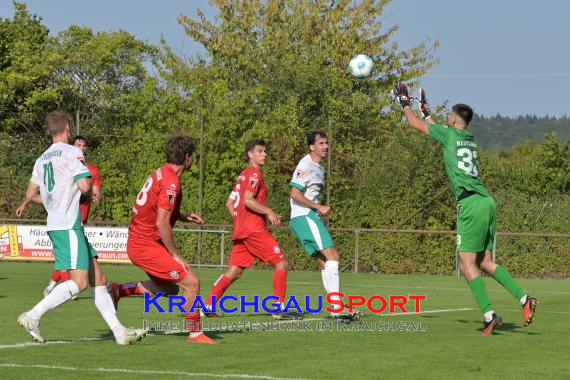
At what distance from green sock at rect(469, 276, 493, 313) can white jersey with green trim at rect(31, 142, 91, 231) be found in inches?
165

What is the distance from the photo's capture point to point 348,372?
7.90m

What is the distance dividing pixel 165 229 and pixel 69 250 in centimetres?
89

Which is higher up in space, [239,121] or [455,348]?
[239,121]

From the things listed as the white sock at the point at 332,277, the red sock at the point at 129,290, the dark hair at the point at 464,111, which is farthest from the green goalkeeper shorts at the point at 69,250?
the dark hair at the point at 464,111

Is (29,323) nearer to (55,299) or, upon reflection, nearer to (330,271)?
(55,299)

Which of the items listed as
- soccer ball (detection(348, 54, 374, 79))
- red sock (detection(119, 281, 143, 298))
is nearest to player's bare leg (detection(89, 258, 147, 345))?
red sock (detection(119, 281, 143, 298))

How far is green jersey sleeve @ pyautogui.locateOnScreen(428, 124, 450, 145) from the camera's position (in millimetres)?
11094

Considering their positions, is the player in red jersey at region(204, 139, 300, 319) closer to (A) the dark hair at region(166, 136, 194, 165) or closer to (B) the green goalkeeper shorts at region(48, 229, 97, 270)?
(A) the dark hair at region(166, 136, 194, 165)

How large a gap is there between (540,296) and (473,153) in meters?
8.16

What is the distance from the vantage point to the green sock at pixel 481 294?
35.8 ft

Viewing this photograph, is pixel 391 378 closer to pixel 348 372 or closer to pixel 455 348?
pixel 348 372

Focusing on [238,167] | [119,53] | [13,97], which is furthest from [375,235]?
[119,53]

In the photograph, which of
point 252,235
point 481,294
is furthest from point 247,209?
point 481,294

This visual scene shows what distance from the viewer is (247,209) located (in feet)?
42.3
